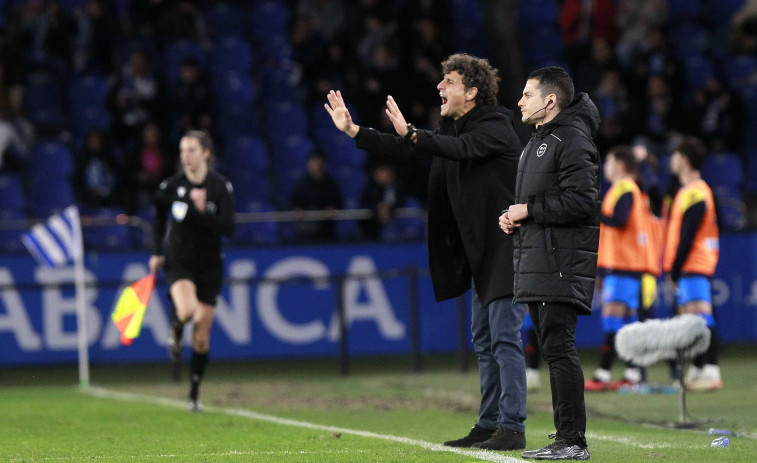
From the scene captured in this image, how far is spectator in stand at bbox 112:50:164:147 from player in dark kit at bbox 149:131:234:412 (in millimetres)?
7386

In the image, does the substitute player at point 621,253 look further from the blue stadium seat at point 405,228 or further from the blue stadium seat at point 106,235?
the blue stadium seat at point 106,235

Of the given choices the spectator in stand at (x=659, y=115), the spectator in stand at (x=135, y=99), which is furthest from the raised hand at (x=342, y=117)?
the spectator in stand at (x=659, y=115)

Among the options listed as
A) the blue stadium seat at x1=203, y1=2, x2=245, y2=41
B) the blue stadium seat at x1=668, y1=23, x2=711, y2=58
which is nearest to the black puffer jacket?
the blue stadium seat at x1=203, y1=2, x2=245, y2=41

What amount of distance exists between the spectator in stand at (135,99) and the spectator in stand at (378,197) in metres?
3.47

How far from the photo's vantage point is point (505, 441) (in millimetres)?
7145

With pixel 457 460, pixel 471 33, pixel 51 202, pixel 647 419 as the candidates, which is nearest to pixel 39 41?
pixel 51 202

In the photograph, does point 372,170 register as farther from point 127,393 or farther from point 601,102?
point 127,393

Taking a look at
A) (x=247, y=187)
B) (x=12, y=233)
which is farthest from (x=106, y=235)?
(x=247, y=187)

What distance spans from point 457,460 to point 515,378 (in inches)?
30.3

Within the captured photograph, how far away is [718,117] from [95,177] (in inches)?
381

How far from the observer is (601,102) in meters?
20.0

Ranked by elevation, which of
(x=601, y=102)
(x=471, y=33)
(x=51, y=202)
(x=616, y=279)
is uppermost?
(x=471, y=33)

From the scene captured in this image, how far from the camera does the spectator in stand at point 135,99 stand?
18.1 metres

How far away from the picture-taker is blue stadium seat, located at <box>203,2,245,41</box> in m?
21.2
